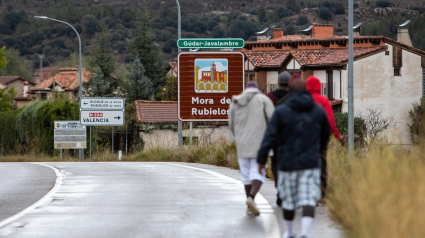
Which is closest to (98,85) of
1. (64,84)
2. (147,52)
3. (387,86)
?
(147,52)

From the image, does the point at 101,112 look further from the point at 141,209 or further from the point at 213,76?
the point at 141,209

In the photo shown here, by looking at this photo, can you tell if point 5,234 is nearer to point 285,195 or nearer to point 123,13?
point 285,195

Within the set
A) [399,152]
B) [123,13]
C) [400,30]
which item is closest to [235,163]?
[399,152]

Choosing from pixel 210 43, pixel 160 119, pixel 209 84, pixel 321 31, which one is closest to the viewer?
pixel 210 43

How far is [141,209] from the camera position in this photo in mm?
10164

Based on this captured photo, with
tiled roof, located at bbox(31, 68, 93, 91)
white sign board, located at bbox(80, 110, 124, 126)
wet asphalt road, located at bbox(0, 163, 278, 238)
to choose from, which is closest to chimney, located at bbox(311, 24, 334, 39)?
tiled roof, located at bbox(31, 68, 93, 91)

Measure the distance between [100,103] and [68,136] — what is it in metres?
2.37

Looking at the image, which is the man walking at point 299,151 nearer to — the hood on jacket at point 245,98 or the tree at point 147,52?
the hood on jacket at point 245,98

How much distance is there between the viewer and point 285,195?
7.14m

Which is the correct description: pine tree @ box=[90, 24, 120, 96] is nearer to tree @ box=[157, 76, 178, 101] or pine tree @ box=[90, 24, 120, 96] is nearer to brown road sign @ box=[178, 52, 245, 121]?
A: tree @ box=[157, 76, 178, 101]

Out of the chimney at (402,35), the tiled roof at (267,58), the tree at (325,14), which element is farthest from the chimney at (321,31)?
the tree at (325,14)

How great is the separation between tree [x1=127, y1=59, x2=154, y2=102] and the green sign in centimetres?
4249

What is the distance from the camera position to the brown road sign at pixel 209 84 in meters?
25.2

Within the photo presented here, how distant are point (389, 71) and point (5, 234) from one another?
170 ft
